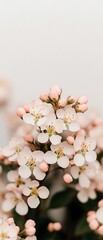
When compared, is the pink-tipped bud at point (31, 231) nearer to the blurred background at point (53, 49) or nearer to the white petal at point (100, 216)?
the white petal at point (100, 216)

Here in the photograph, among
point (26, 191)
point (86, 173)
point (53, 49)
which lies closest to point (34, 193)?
point (26, 191)

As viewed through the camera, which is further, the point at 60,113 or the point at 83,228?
the point at 83,228

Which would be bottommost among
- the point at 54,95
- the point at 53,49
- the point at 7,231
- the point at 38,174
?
the point at 7,231

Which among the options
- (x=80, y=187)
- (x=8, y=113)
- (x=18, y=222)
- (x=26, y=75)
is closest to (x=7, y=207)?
(x=18, y=222)

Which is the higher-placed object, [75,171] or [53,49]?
[53,49]

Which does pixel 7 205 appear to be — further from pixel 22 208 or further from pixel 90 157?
pixel 90 157

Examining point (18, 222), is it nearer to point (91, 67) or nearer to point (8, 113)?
point (8, 113)

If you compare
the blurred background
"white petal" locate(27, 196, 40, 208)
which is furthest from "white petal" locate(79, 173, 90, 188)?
the blurred background
